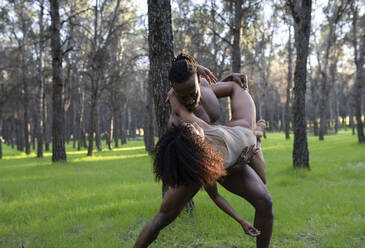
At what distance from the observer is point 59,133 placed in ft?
41.8

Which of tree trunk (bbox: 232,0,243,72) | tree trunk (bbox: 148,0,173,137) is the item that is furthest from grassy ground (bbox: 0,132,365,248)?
tree trunk (bbox: 232,0,243,72)

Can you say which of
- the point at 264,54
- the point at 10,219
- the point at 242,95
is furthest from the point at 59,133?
the point at 264,54

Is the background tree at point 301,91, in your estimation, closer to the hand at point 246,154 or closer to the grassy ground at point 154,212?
the grassy ground at point 154,212

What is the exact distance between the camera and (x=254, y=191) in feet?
7.57

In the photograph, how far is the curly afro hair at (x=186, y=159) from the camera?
1.83m

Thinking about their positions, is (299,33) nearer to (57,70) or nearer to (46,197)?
(46,197)

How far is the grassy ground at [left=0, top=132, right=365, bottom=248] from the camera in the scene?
4.16 metres

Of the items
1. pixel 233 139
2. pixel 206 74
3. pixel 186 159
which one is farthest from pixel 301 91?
pixel 186 159

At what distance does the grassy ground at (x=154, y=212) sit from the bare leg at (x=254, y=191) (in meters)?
1.74

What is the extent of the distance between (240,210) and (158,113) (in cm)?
235

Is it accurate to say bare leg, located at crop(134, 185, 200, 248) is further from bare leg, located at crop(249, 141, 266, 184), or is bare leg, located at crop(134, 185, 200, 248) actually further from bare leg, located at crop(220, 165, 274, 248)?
bare leg, located at crop(249, 141, 266, 184)

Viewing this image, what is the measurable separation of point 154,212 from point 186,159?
12.9ft

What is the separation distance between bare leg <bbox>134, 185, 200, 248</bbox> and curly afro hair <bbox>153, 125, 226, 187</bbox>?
0.29m

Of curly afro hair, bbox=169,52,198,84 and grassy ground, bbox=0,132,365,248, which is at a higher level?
curly afro hair, bbox=169,52,198,84
